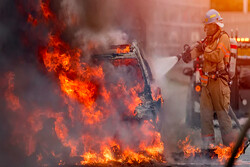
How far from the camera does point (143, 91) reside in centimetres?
607

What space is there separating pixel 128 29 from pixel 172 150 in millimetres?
4726

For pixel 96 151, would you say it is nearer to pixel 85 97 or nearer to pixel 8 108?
pixel 85 97

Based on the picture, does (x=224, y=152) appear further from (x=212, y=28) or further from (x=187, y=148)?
(x=212, y=28)

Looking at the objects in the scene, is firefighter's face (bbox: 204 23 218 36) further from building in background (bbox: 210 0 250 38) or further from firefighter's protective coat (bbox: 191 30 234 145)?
building in background (bbox: 210 0 250 38)

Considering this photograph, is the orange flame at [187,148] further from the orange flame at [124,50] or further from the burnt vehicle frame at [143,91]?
the orange flame at [124,50]

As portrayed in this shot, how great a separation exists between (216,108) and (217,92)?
0.28 m

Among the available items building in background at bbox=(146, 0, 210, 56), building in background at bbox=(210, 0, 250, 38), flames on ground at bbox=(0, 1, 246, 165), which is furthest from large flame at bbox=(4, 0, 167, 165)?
building in background at bbox=(146, 0, 210, 56)

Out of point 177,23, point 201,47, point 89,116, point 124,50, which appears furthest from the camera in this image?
point 177,23

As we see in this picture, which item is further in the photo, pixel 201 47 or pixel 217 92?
pixel 201 47

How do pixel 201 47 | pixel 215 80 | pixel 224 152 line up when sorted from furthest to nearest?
pixel 201 47 → pixel 215 80 → pixel 224 152

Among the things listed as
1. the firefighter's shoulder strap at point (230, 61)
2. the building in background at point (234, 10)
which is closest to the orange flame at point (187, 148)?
the firefighter's shoulder strap at point (230, 61)

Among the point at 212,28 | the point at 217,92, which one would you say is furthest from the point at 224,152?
the point at 212,28

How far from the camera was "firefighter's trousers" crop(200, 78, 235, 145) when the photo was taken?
6.95m

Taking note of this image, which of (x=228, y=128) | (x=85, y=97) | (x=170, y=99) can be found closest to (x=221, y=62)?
(x=228, y=128)
